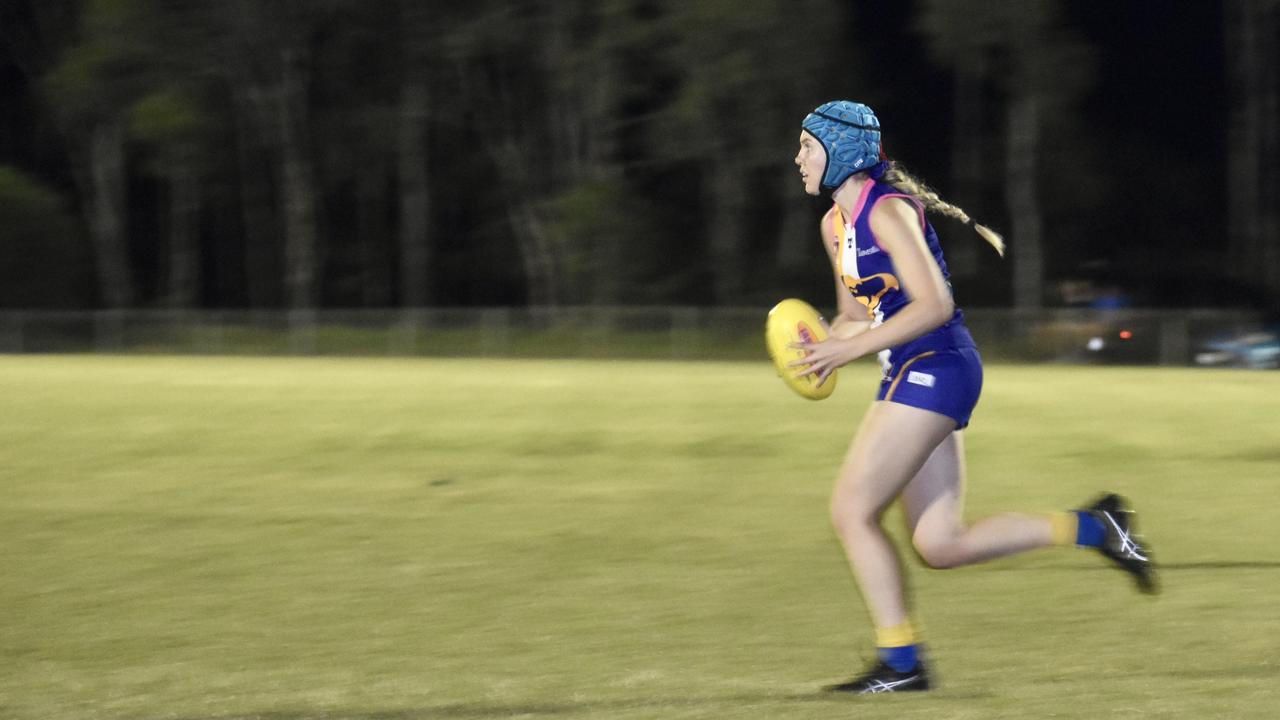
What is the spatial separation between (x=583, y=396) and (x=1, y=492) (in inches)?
281

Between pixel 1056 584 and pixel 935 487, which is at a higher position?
pixel 935 487

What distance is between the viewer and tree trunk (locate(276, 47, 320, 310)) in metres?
43.8

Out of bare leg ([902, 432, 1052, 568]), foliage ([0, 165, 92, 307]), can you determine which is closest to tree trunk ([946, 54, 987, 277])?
foliage ([0, 165, 92, 307])

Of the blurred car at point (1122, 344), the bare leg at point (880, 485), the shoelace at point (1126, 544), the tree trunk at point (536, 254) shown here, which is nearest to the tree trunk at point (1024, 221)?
the blurred car at point (1122, 344)

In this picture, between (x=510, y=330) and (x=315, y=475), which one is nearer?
(x=315, y=475)

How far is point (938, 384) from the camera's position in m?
5.96

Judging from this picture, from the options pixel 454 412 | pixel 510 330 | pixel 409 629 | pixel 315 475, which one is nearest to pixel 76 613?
pixel 409 629

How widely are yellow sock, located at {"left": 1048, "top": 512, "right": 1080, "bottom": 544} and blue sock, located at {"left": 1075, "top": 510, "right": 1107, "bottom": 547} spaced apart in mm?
16

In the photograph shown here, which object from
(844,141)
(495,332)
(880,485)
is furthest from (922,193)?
(495,332)

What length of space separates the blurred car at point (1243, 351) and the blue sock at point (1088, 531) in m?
20.5

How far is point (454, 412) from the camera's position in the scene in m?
16.6

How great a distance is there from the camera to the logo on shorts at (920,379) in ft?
19.6

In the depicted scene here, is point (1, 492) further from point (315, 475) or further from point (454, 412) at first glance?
point (454, 412)

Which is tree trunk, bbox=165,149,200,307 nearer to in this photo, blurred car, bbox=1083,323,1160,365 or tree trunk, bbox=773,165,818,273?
tree trunk, bbox=773,165,818,273
